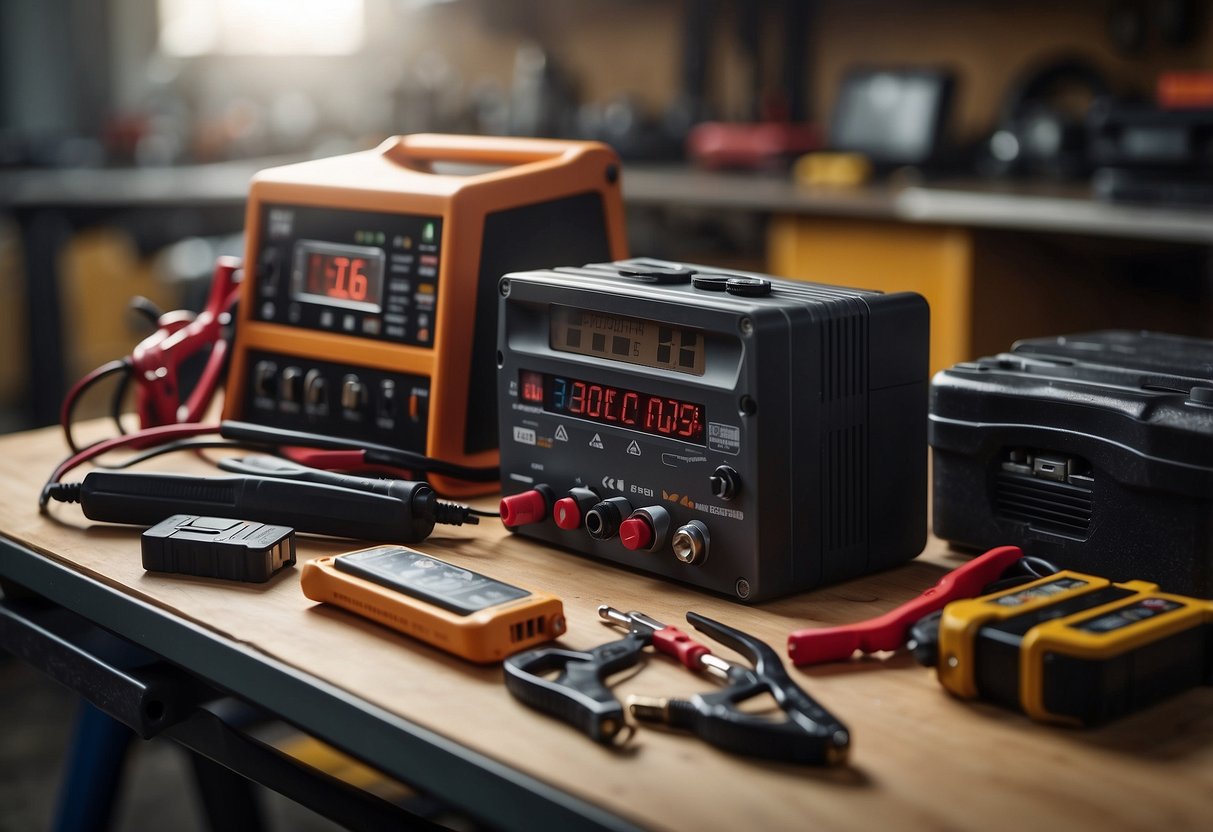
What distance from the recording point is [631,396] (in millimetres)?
942

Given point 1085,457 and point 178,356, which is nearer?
point 1085,457

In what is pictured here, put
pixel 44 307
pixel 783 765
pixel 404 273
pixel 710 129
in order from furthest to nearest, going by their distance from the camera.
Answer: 1. pixel 44 307
2. pixel 710 129
3. pixel 404 273
4. pixel 783 765

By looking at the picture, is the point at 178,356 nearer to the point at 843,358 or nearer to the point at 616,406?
the point at 616,406

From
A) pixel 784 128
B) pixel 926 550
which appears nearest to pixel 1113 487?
pixel 926 550

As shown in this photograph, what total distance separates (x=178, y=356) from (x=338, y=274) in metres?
0.22

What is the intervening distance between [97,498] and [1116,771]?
77cm

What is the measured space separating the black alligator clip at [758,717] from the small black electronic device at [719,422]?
139 millimetres

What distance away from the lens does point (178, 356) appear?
4.36ft

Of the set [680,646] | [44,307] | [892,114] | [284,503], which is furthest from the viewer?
[44,307]

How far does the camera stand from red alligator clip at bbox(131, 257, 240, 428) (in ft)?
4.27

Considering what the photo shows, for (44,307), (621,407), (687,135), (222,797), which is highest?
(687,135)

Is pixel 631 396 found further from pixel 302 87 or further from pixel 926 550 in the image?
pixel 302 87

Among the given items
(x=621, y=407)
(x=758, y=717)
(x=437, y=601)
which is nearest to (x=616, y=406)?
(x=621, y=407)

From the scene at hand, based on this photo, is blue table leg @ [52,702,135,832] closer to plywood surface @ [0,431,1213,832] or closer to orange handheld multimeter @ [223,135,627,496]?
orange handheld multimeter @ [223,135,627,496]
